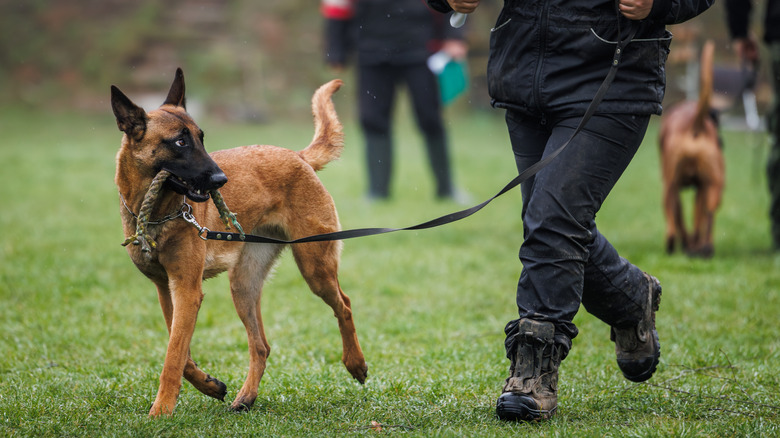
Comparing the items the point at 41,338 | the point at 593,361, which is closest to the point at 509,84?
the point at 593,361

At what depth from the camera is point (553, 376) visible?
313 cm

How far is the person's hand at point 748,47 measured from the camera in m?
6.63

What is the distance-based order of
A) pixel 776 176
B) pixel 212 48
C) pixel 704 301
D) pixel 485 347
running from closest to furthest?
pixel 485 347 → pixel 704 301 → pixel 776 176 → pixel 212 48

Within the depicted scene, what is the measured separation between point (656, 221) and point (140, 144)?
7051mm

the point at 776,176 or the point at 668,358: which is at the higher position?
the point at 776,176

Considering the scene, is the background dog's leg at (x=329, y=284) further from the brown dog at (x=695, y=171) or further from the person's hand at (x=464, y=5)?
the brown dog at (x=695, y=171)

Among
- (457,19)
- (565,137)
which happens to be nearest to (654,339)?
(565,137)

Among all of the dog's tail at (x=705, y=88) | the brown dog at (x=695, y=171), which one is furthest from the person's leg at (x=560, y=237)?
the brown dog at (x=695, y=171)

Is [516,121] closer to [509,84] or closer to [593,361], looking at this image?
[509,84]

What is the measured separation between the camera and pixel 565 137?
317 centimetres

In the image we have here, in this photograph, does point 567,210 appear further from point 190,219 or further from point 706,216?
point 706,216

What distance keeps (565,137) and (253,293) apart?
1.54 m

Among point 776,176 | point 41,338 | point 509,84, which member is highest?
point 509,84

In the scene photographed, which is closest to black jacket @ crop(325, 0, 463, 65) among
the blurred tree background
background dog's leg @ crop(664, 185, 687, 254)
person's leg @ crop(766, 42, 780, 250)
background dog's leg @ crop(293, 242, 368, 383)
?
background dog's leg @ crop(664, 185, 687, 254)
